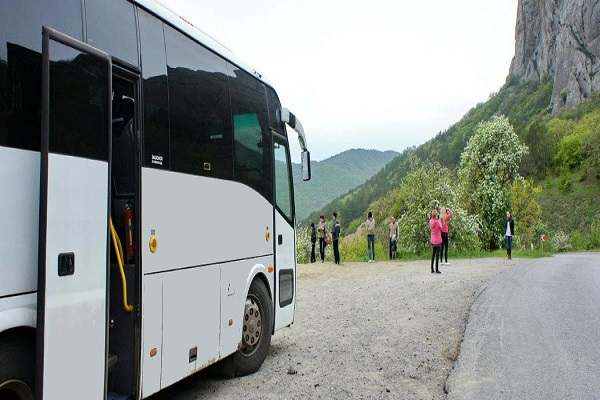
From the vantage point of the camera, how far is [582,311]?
402 inches

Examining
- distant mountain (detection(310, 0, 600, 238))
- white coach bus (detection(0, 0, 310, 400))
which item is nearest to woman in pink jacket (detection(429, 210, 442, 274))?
white coach bus (detection(0, 0, 310, 400))

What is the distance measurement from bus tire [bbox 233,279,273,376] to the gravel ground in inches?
5.8

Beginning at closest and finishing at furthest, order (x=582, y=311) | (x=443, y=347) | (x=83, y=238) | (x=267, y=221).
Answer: (x=83, y=238), (x=267, y=221), (x=443, y=347), (x=582, y=311)

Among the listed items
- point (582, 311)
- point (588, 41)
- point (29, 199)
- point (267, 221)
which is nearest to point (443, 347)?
point (267, 221)

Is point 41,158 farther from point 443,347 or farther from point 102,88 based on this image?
point 443,347

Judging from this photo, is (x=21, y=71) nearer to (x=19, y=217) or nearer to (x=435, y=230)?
(x=19, y=217)

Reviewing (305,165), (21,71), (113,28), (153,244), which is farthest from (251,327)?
(21,71)

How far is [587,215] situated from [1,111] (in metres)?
87.0

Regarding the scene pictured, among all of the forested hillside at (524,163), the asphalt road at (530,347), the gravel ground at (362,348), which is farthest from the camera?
the forested hillside at (524,163)

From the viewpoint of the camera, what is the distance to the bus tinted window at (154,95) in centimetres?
470

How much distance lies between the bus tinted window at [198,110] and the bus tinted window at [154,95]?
0.11 m

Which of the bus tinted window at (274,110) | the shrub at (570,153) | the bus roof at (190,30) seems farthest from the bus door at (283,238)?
the shrub at (570,153)

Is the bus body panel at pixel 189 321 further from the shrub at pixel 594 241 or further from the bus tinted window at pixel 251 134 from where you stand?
the shrub at pixel 594 241

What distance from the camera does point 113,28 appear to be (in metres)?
4.32
